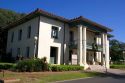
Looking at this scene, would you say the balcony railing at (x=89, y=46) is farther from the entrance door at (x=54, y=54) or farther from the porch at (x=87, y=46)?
the entrance door at (x=54, y=54)

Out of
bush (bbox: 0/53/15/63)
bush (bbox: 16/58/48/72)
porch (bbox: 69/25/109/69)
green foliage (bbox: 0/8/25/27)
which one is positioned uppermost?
green foliage (bbox: 0/8/25/27)

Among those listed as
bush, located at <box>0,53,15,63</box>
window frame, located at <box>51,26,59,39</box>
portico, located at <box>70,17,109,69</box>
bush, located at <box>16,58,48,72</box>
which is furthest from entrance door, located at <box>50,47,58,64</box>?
bush, located at <box>16,58,48,72</box>

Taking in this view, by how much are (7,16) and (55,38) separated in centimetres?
1758

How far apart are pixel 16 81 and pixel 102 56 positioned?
21.3 m

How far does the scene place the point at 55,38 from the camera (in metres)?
27.2

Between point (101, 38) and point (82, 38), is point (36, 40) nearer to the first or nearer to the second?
point (82, 38)

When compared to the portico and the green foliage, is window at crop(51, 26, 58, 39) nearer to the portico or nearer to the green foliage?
the portico

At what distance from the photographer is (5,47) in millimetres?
36719

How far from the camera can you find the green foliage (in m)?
38.3

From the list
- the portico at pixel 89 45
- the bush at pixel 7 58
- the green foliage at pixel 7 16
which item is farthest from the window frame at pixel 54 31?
the green foliage at pixel 7 16

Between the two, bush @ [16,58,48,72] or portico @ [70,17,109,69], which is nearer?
bush @ [16,58,48,72]

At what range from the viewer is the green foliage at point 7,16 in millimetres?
38319

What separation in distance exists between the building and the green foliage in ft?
19.9

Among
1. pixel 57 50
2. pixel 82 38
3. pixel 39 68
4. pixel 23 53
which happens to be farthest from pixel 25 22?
pixel 39 68
